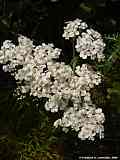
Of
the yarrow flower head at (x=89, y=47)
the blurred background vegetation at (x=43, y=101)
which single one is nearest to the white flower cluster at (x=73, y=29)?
the yarrow flower head at (x=89, y=47)

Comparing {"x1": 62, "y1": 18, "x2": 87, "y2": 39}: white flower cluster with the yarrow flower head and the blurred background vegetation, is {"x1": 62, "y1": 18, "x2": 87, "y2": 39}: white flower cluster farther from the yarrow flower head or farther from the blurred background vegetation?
the blurred background vegetation

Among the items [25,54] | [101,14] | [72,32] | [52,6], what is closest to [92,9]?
[101,14]

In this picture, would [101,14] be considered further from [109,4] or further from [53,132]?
[53,132]

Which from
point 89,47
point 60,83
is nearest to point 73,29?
point 89,47

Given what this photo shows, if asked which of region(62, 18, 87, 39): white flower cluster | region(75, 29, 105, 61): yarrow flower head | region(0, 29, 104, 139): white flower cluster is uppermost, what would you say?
region(62, 18, 87, 39): white flower cluster

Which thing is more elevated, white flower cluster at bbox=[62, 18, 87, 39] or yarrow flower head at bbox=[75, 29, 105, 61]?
white flower cluster at bbox=[62, 18, 87, 39]

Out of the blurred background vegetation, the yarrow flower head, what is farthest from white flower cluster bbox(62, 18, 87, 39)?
the blurred background vegetation

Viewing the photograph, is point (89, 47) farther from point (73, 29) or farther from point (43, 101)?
point (43, 101)
